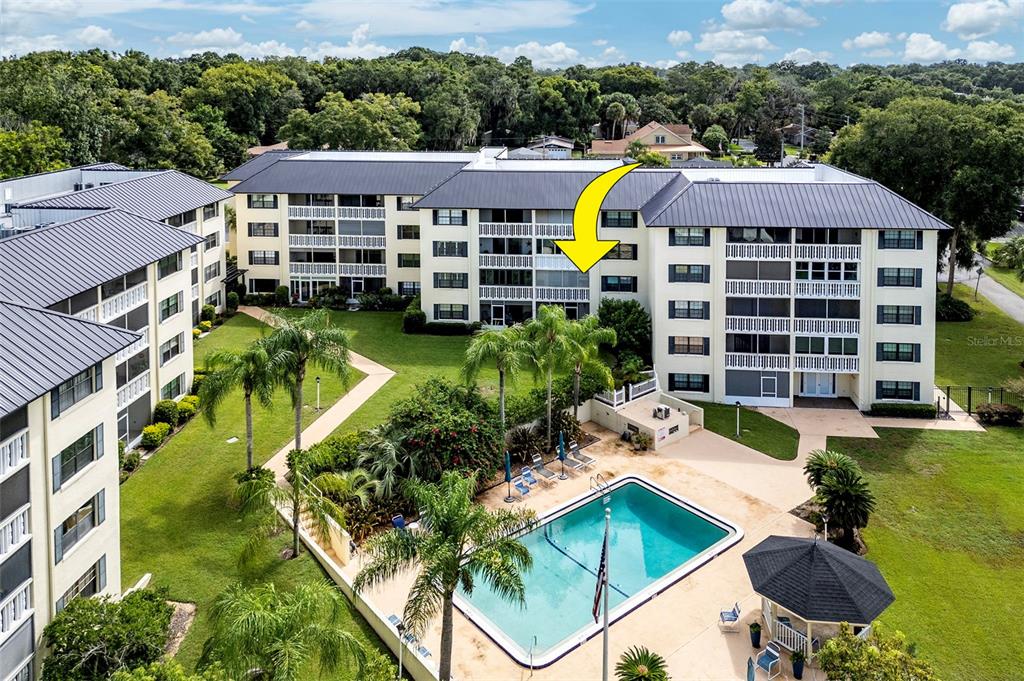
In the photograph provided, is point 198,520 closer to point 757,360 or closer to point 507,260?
point 507,260

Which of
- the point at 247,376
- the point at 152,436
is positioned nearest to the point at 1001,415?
the point at 247,376

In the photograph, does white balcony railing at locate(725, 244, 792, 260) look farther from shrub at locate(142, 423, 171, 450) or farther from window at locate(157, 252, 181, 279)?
shrub at locate(142, 423, 171, 450)

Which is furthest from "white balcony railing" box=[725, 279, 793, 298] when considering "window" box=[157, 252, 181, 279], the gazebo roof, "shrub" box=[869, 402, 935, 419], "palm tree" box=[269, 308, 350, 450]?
"window" box=[157, 252, 181, 279]

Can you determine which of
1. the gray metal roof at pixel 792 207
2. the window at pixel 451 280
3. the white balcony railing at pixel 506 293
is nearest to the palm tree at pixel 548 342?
the gray metal roof at pixel 792 207

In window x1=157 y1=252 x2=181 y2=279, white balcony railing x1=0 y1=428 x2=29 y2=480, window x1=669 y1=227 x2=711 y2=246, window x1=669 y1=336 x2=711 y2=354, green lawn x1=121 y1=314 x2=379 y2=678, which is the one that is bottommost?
green lawn x1=121 y1=314 x2=379 y2=678

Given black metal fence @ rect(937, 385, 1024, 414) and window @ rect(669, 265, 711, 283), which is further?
window @ rect(669, 265, 711, 283)

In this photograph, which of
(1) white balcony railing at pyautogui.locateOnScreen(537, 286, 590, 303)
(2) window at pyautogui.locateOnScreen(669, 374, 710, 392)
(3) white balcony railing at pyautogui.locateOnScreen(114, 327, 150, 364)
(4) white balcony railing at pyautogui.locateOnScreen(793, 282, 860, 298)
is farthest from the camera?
(1) white balcony railing at pyautogui.locateOnScreen(537, 286, 590, 303)

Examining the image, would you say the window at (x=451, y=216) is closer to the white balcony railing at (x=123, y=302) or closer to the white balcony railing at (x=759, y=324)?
the white balcony railing at (x=759, y=324)
